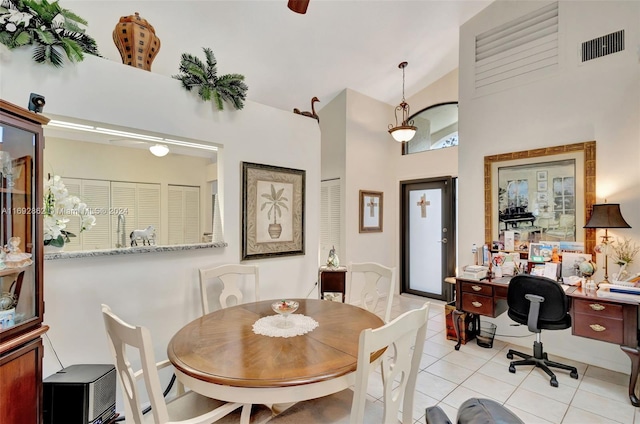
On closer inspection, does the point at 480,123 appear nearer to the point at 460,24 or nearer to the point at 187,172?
the point at 460,24

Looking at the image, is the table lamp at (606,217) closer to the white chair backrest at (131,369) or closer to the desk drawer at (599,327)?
the desk drawer at (599,327)

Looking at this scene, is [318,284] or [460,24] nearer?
[318,284]

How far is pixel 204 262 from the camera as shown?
247cm

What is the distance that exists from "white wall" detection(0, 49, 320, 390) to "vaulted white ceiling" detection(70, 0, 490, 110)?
744 mm

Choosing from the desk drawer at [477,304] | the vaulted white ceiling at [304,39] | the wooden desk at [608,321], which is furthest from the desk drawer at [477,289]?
the vaulted white ceiling at [304,39]

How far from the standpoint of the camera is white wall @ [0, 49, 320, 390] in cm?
182

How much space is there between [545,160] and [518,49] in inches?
51.7

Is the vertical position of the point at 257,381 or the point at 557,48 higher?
the point at 557,48

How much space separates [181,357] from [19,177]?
119cm

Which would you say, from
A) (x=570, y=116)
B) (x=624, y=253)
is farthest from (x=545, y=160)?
(x=624, y=253)

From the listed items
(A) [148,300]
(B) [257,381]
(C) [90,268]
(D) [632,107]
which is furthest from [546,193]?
(C) [90,268]

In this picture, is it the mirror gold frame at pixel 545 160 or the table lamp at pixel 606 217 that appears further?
the mirror gold frame at pixel 545 160

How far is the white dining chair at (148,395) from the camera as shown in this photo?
3.60 feet

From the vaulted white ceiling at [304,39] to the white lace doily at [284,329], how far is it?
2603 millimetres
